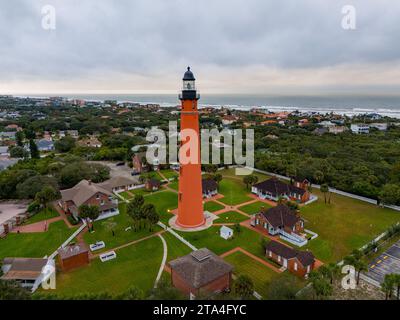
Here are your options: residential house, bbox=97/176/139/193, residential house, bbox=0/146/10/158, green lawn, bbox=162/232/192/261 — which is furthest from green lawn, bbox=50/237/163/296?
residential house, bbox=0/146/10/158

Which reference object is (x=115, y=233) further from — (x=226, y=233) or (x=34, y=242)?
(x=226, y=233)

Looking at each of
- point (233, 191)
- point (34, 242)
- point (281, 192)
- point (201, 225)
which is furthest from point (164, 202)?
point (281, 192)

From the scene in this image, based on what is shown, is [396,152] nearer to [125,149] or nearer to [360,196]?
[360,196]

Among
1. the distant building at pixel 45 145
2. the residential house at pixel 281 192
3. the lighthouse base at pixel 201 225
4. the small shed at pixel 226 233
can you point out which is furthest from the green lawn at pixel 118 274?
the distant building at pixel 45 145

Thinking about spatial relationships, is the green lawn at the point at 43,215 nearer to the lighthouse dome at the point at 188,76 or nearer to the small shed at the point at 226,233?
the small shed at the point at 226,233

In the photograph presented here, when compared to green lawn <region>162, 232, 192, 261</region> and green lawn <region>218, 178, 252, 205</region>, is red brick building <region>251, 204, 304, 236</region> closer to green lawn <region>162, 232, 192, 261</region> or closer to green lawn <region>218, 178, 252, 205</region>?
green lawn <region>218, 178, 252, 205</region>

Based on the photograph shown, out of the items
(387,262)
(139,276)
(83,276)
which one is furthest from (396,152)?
(83,276)
